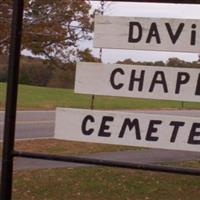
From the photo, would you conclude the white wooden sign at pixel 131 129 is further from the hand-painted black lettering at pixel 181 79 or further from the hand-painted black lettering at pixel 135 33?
the hand-painted black lettering at pixel 135 33

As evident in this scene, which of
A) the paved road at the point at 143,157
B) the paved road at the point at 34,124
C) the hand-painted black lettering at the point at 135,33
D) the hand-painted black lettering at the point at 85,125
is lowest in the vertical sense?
the paved road at the point at 34,124

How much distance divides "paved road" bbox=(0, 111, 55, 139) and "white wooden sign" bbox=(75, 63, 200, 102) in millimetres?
13187

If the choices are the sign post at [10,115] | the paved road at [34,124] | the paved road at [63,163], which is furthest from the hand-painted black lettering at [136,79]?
the paved road at [34,124]

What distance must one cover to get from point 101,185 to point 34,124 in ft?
41.9

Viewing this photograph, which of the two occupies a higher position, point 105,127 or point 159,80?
point 159,80

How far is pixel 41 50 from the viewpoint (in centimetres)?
1666

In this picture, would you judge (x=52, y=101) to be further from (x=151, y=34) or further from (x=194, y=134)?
(x=194, y=134)

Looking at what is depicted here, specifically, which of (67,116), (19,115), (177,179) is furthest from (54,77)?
(67,116)

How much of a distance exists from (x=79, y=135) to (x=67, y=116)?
167mm

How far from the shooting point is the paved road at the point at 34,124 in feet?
62.2

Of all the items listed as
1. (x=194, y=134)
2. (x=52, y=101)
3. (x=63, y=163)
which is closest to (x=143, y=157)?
(x=63, y=163)

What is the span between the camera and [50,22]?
596 inches

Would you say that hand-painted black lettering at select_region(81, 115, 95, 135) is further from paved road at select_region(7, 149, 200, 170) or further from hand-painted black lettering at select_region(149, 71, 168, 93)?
paved road at select_region(7, 149, 200, 170)

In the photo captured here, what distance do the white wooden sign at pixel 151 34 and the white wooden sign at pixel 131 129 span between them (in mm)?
489
